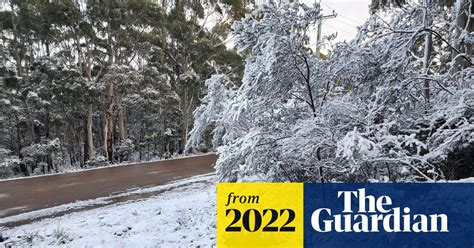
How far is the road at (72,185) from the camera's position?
8.22m

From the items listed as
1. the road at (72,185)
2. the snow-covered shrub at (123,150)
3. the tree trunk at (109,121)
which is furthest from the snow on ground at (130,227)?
the snow-covered shrub at (123,150)

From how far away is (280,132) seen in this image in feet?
11.5

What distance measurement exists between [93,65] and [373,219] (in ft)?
66.3

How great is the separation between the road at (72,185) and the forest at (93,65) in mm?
4528

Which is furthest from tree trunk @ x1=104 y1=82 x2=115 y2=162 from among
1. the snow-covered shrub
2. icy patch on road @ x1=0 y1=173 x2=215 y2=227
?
icy patch on road @ x1=0 y1=173 x2=215 y2=227

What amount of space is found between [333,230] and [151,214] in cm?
425

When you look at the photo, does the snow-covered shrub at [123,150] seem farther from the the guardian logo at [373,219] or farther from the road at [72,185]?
the the guardian logo at [373,219]

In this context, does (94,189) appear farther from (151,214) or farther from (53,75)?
(53,75)

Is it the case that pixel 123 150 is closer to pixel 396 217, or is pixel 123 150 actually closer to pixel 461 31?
pixel 461 31

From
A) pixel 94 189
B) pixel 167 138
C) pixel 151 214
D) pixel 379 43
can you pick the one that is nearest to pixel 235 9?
pixel 167 138

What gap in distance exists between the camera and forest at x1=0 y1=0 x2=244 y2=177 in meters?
16.6

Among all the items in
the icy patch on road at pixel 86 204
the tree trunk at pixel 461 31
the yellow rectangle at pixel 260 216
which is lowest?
the icy patch on road at pixel 86 204

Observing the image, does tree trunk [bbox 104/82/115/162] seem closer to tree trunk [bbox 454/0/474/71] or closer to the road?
the road

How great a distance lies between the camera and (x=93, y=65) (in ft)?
66.4
